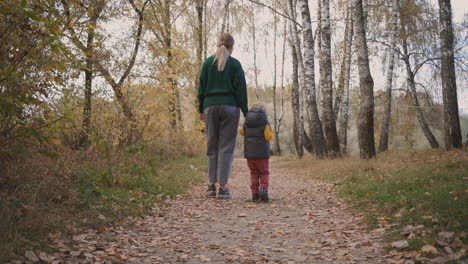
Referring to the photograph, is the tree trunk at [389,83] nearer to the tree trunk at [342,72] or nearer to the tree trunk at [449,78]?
the tree trunk at [342,72]

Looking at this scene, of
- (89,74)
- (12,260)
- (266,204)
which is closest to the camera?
(12,260)

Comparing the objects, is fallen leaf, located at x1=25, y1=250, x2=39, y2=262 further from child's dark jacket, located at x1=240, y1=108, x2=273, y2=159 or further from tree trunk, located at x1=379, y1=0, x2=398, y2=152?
tree trunk, located at x1=379, y1=0, x2=398, y2=152

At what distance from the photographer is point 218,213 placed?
218 inches

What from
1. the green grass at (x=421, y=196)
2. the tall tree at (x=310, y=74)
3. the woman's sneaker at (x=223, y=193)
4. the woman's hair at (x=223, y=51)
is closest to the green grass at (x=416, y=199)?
the green grass at (x=421, y=196)

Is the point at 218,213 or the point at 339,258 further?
the point at 218,213

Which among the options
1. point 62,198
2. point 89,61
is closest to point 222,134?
point 62,198

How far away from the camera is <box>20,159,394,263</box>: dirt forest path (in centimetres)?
355

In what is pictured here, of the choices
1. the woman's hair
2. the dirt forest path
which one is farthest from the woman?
the dirt forest path

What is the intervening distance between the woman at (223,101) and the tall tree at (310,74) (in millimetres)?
7360

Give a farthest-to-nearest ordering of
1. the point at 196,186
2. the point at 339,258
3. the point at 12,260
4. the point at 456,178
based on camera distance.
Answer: the point at 196,186, the point at 456,178, the point at 339,258, the point at 12,260

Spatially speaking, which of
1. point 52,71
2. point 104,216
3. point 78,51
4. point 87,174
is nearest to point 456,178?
point 104,216

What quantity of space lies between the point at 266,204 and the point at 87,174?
9.28ft

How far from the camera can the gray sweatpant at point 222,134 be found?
6129 mm

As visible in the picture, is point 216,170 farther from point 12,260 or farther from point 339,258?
point 12,260
